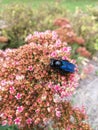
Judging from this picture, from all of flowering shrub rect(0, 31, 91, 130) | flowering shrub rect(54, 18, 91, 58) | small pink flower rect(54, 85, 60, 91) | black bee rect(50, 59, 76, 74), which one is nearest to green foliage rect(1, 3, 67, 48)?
flowering shrub rect(54, 18, 91, 58)

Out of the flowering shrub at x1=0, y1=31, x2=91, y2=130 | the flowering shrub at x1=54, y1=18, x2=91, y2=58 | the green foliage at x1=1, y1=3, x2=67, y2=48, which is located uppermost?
the green foliage at x1=1, y1=3, x2=67, y2=48

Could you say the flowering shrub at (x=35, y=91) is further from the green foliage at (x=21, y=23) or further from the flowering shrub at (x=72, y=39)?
the green foliage at (x=21, y=23)

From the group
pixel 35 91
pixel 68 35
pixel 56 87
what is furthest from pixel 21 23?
pixel 56 87

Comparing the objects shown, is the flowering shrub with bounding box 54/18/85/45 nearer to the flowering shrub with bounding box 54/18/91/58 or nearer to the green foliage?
the flowering shrub with bounding box 54/18/91/58

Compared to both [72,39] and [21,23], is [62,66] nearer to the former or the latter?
[72,39]

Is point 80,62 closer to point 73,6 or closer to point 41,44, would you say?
point 41,44

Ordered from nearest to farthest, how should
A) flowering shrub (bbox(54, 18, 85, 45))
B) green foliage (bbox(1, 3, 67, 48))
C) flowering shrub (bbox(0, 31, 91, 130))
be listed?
flowering shrub (bbox(0, 31, 91, 130)) → flowering shrub (bbox(54, 18, 85, 45)) → green foliage (bbox(1, 3, 67, 48))

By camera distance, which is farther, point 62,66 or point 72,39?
point 72,39
